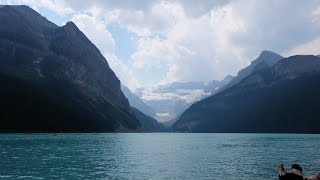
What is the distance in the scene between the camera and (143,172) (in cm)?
7275

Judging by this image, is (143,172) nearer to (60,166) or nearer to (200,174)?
(200,174)

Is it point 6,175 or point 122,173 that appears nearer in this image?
point 6,175

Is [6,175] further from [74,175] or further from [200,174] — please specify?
[200,174]

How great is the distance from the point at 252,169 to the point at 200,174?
45.2 feet

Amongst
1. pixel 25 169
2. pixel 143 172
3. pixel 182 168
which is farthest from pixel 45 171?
pixel 182 168

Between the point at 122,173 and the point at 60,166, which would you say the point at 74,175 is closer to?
the point at 122,173

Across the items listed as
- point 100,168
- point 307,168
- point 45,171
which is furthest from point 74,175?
point 307,168

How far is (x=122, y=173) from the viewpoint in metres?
71.6

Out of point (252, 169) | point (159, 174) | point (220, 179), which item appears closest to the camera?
point (220, 179)

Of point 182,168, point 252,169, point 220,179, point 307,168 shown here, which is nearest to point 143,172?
point 182,168

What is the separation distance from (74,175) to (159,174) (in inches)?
603

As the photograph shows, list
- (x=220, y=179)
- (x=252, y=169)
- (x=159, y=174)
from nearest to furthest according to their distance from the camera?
(x=220, y=179), (x=159, y=174), (x=252, y=169)

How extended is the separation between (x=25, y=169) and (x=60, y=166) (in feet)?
27.5

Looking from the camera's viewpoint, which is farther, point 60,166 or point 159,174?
point 60,166
